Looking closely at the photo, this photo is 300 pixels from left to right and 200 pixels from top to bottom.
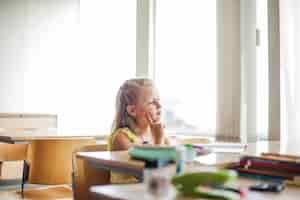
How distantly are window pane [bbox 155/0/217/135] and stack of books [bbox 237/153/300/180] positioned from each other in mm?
2286

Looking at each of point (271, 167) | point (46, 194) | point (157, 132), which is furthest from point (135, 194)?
point (46, 194)

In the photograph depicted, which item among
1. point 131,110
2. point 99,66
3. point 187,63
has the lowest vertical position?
point 131,110

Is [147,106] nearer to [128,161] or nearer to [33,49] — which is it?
[128,161]

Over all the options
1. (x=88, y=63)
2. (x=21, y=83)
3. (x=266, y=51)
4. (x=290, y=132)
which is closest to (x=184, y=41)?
(x=266, y=51)

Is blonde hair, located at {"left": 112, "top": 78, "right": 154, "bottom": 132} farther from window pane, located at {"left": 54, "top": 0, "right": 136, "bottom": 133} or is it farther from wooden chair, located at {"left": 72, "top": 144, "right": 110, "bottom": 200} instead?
window pane, located at {"left": 54, "top": 0, "right": 136, "bottom": 133}

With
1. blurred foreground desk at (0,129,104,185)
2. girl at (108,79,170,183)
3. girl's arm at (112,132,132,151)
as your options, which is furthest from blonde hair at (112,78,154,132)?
blurred foreground desk at (0,129,104,185)

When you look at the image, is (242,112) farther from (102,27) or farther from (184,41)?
(102,27)

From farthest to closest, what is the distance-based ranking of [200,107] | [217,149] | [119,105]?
[200,107] < [119,105] < [217,149]

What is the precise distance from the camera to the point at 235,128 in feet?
11.4

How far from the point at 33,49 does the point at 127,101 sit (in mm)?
4231

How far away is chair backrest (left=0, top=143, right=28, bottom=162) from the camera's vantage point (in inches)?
127

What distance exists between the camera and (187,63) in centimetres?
416

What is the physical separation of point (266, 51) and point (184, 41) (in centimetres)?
114

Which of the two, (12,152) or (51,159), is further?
(12,152)
